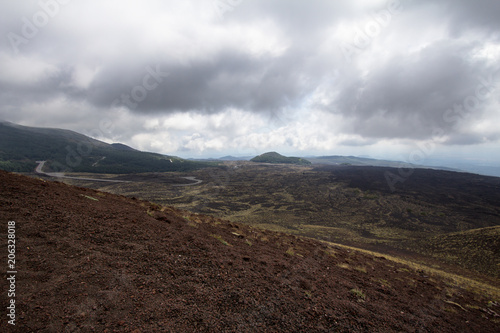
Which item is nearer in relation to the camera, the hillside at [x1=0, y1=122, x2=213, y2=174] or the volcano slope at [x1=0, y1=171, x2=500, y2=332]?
the volcano slope at [x1=0, y1=171, x2=500, y2=332]

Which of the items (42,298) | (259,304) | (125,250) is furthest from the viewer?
(125,250)

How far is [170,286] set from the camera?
516 cm

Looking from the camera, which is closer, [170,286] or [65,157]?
[170,286]

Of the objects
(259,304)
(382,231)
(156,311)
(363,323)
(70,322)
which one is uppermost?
(70,322)

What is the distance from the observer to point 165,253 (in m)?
6.55

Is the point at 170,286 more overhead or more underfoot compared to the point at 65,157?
more underfoot

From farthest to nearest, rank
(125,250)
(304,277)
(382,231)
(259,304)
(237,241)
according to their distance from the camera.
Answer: (382,231)
(237,241)
(304,277)
(125,250)
(259,304)

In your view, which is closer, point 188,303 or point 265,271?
point 188,303

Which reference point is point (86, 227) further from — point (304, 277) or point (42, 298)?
point (304, 277)

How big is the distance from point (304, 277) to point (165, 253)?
4.99 meters

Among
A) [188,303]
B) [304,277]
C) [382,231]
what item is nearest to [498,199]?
[382,231]

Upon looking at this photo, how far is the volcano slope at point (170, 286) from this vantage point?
157 inches

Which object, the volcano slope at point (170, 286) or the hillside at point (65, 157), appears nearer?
the volcano slope at point (170, 286)

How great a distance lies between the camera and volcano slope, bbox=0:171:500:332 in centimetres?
399
